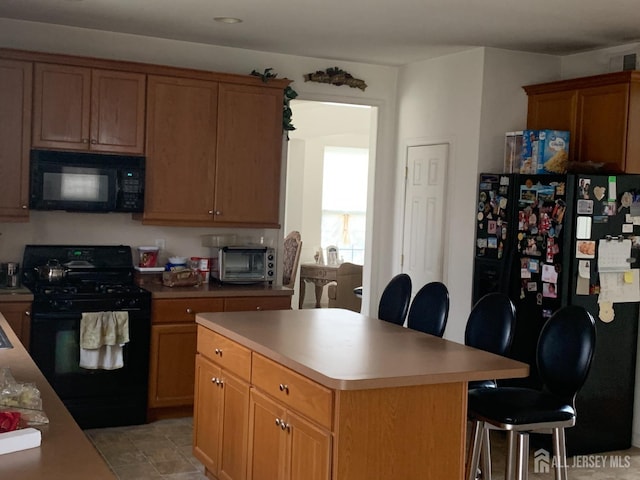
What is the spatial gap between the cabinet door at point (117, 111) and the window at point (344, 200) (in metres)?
5.06

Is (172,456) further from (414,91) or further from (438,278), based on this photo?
(414,91)

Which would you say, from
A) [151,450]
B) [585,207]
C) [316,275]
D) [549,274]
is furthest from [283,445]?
[316,275]

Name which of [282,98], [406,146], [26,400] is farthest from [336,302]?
[26,400]

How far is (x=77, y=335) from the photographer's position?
193 inches

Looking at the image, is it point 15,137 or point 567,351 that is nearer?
point 567,351

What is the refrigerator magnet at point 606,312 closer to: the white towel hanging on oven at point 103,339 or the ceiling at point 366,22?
the ceiling at point 366,22

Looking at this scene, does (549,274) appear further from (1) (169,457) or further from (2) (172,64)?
(2) (172,64)

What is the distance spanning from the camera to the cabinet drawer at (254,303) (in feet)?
17.8

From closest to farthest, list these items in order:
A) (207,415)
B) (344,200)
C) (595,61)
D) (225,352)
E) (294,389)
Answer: (294,389) → (225,352) → (207,415) → (595,61) → (344,200)

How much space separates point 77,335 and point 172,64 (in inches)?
81.1

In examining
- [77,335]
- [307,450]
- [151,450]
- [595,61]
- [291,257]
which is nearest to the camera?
[307,450]

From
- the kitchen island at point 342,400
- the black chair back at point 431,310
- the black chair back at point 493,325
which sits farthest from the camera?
the black chair back at point 431,310

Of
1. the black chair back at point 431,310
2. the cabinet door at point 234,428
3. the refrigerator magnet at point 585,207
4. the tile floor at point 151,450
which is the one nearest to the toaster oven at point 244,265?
the tile floor at point 151,450

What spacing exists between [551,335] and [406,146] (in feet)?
10.5
